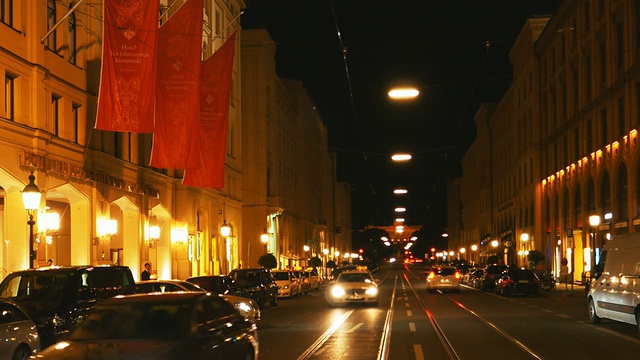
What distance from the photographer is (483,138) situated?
3829 inches

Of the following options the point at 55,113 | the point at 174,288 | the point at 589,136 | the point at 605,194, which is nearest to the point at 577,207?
the point at 589,136

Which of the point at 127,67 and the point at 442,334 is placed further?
the point at 127,67

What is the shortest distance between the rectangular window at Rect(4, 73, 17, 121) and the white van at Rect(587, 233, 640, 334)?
17.3 metres

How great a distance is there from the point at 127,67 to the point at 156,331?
15.4 meters

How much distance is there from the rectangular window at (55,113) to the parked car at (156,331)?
17058mm

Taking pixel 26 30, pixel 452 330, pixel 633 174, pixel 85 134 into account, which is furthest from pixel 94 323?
pixel 633 174

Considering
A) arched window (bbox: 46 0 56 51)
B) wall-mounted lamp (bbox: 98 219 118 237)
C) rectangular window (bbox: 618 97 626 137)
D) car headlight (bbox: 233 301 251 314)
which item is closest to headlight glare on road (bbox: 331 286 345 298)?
wall-mounted lamp (bbox: 98 219 118 237)

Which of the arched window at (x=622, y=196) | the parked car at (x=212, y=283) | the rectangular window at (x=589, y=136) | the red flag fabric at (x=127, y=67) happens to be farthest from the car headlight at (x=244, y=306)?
the rectangular window at (x=589, y=136)

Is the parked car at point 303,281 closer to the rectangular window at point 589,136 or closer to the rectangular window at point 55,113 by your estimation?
the rectangular window at point 589,136

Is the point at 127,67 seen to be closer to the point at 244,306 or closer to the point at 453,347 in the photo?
the point at 244,306

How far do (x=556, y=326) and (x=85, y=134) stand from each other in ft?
55.9

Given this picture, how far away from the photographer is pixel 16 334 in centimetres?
1263

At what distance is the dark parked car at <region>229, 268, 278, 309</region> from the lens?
1189 inches

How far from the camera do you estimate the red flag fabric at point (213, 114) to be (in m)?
31.0
